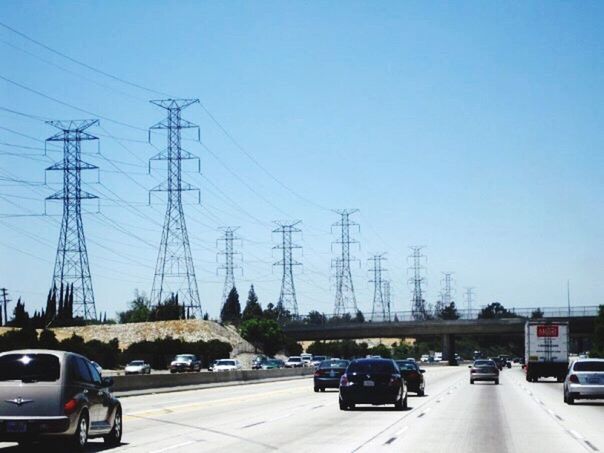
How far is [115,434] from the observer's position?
2095 cm

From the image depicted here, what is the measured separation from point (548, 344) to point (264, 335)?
70.4 m

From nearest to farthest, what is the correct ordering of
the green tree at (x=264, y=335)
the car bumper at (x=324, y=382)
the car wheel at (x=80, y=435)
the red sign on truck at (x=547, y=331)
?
the car wheel at (x=80, y=435)
the car bumper at (x=324, y=382)
the red sign on truck at (x=547, y=331)
the green tree at (x=264, y=335)

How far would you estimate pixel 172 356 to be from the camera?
10275 cm

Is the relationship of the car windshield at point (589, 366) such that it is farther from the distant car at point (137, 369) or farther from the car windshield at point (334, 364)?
the distant car at point (137, 369)

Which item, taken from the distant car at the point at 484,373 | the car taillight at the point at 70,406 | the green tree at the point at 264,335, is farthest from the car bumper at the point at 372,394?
the green tree at the point at 264,335

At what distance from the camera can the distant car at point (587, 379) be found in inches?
1511

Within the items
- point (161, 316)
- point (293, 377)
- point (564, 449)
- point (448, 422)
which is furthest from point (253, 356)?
point (564, 449)

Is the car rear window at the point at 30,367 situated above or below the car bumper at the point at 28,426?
above

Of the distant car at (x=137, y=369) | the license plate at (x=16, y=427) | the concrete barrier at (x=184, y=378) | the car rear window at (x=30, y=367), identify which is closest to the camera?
the license plate at (x=16, y=427)

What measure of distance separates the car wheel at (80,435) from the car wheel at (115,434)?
1441 mm

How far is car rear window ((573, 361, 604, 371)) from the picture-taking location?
3831 centimetres

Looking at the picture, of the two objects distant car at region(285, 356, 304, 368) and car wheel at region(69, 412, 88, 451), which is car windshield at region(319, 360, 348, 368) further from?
distant car at region(285, 356, 304, 368)

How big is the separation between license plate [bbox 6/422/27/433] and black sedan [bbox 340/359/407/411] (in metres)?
16.7

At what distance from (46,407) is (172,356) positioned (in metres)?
85.4
